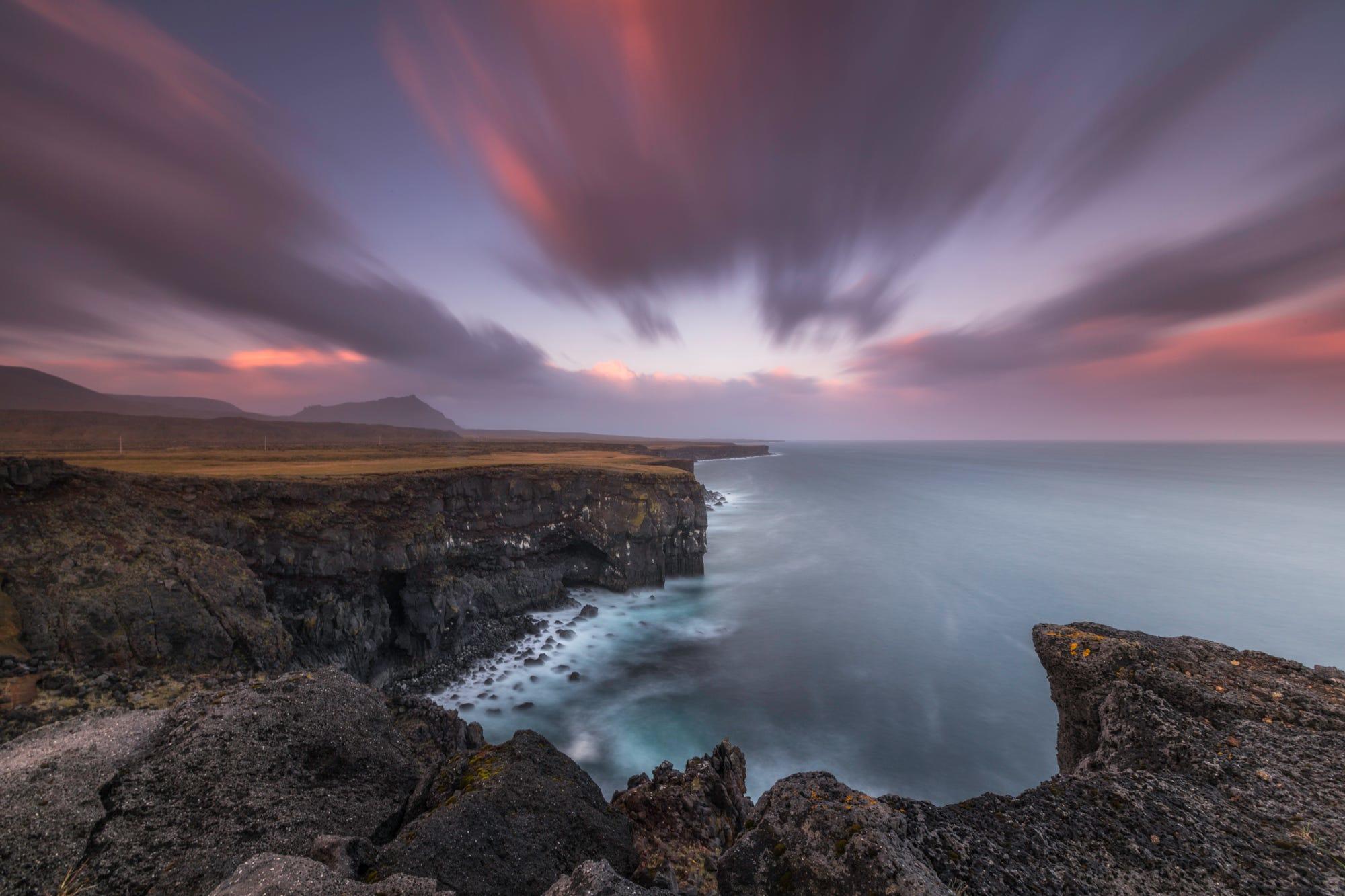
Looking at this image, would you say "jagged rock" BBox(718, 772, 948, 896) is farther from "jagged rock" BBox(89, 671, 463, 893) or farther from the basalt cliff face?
the basalt cliff face

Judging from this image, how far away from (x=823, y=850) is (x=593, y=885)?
7.21 feet

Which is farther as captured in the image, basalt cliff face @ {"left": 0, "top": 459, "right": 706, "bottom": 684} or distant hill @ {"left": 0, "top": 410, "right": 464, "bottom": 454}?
distant hill @ {"left": 0, "top": 410, "right": 464, "bottom": 454}

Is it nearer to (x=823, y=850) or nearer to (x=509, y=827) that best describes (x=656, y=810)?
(x=509, y=827)

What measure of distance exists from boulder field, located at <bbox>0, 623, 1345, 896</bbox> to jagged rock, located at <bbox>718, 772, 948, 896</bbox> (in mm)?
21

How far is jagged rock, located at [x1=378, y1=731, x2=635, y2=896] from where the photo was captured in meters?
5.35

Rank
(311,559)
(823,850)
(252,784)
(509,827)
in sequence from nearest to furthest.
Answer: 1. (823,850)
2. (509,827)
3. (252,784)
4. (311,559)

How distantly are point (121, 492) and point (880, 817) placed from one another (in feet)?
81.0

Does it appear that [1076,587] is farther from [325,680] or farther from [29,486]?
[29,486]

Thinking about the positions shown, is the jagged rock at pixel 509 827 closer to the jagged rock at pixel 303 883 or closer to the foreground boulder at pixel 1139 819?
the jagged rock at pixel 303 883

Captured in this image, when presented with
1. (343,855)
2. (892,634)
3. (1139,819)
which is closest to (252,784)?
(343,855)

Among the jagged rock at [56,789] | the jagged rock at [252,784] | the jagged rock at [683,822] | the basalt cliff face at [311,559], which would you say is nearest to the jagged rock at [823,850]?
the jagged rock at [683,822]

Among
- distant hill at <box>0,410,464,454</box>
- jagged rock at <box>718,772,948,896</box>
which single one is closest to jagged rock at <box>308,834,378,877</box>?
jagged rock at <box>718,772,948,896</box>

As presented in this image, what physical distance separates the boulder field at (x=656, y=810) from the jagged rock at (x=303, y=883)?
2 centimetres

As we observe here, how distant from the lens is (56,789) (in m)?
5.61
